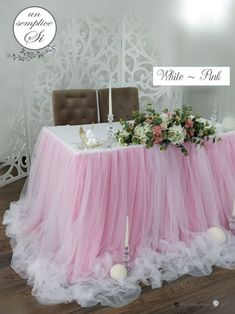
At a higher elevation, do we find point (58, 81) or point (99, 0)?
point (99, 0)

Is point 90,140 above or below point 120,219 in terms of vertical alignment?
above

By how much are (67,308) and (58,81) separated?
86.5 inches

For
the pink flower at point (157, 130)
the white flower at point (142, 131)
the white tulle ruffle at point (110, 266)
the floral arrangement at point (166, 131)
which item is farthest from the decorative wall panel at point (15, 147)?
the pink flower at point (157, 130)

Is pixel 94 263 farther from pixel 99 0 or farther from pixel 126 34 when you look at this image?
pixel 126 34

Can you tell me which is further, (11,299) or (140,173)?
(140,173)

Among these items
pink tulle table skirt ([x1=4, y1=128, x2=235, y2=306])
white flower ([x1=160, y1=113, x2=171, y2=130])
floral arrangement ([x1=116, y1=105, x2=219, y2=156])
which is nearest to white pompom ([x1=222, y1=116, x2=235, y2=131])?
pink tulle table skirt ([x1=4, y1=128, x2=235, y2=306])

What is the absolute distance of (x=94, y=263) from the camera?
1898 millimetres

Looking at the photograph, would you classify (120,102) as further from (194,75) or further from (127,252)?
(127,252)

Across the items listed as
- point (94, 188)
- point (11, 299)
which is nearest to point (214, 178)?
point (94, 188)

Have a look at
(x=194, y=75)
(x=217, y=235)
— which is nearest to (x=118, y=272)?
(x=217, y=235)

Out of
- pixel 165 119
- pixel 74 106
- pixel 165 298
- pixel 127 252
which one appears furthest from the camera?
pixel 74 106

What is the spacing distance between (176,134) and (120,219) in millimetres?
582

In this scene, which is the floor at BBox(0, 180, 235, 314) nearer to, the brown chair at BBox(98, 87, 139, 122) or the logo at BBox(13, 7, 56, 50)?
the brown chair at BBox(98, 87, 139, 122)

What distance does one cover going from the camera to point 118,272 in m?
1.85
